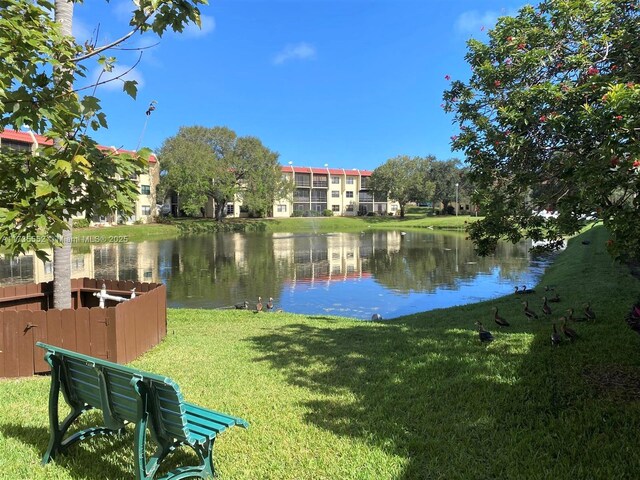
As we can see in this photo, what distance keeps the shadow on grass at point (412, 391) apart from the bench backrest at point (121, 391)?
6.04 feet

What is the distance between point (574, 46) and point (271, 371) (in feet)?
21.8

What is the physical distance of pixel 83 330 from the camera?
7.25 meters

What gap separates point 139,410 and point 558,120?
5.40 meters

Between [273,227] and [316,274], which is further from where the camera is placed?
[273,227]

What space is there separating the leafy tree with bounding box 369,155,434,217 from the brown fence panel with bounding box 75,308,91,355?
2969 inches

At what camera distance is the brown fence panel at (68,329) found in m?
7.11

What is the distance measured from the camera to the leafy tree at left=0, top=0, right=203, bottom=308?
3164 millimetres

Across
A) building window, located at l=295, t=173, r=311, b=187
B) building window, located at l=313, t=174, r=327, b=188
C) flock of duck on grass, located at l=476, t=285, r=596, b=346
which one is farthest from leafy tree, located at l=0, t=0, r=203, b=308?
building window, located at l=313, t=174, r=327, b=188

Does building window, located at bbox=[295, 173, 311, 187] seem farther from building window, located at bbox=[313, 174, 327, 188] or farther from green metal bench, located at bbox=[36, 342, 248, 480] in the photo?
green metal bench, located at bbox=[36, 342, 248, 480]

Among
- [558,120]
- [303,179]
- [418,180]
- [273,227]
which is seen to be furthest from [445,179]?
[558,120]

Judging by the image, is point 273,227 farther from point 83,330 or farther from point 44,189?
point 44,189

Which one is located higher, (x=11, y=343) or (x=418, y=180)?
(x=418, y=180)

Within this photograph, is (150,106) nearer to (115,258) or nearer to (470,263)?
(470,263)

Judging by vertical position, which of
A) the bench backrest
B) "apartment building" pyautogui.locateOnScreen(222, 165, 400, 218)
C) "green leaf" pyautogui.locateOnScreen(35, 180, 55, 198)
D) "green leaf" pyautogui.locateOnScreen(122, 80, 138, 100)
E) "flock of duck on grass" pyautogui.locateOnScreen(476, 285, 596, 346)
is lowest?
"flock of duck on grass" pyautogui.locateOnScreen(476, 285, 596, 346)
